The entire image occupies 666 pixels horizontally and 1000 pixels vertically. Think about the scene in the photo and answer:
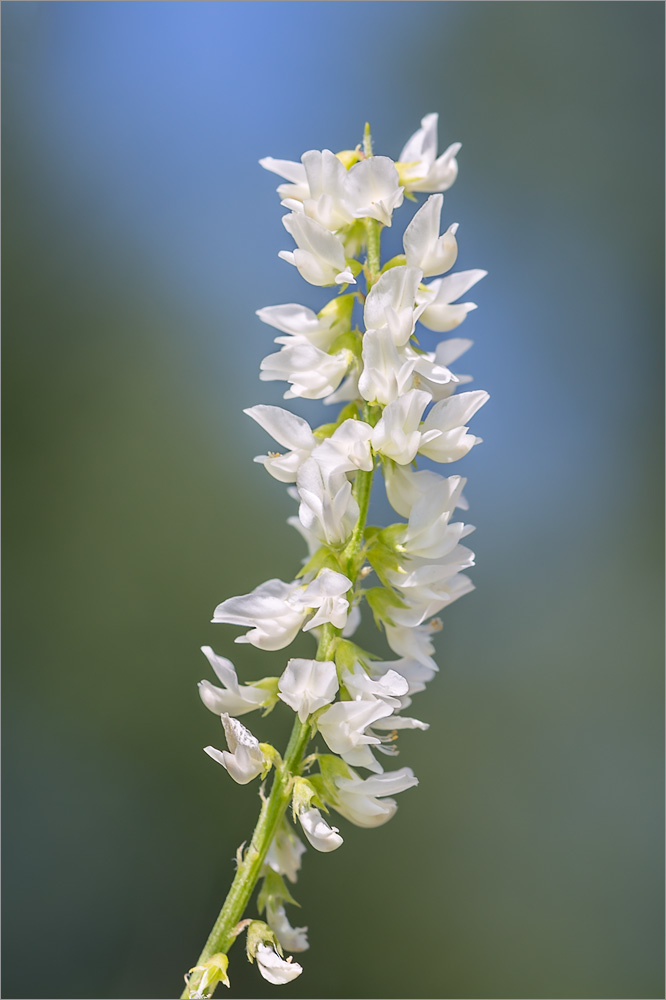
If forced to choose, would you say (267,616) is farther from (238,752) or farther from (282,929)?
(282,929)

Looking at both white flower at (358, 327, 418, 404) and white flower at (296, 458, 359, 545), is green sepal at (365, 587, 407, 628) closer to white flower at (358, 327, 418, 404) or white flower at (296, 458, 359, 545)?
white flower at (296, 458, 359, 545)

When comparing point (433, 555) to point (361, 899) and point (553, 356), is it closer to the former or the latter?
point (361, 899)

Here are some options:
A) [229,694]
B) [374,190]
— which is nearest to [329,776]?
[229,694]

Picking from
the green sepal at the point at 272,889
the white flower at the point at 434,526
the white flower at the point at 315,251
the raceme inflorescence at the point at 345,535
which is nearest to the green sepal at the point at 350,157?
the raceme inflorescence at the point at 345,535

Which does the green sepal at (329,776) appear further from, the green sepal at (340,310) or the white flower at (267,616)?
the green sepal at (340,310)

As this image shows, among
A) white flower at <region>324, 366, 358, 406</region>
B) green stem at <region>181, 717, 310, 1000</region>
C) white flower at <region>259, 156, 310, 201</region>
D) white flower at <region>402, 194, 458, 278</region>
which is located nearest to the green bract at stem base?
green stem at <region>181, 717, 310, 1000</region>
